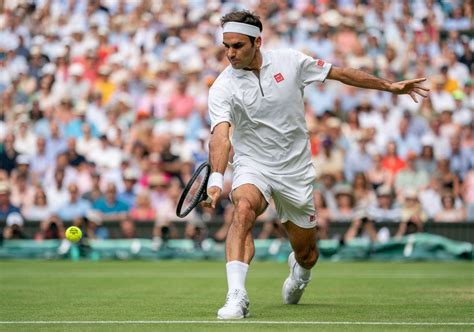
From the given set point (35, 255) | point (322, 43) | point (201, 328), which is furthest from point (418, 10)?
point (201, 328)

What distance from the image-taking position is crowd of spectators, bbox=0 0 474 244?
20.3 meters

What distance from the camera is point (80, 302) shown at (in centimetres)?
1052

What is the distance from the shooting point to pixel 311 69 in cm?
954

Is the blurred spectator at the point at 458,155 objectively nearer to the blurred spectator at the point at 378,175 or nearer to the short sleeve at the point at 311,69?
the blurred spectator at the point at 378,175

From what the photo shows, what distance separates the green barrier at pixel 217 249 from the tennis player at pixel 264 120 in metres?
9.55

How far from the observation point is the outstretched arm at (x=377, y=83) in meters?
9.23

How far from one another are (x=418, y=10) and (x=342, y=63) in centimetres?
248

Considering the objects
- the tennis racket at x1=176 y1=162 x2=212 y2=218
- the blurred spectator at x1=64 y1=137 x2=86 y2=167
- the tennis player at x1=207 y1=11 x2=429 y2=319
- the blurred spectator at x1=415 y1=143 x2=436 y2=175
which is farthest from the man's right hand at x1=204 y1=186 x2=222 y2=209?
the blurred spectator at x1=64 y1=137 x2=86 y2=167

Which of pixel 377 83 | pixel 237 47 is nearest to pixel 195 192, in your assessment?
pixel 237 47

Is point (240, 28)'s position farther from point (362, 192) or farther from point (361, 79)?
point (362, 192)

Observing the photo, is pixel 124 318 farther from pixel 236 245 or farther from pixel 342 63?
pixel 342 63

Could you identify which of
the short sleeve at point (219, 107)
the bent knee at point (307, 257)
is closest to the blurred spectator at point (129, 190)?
the bent knee at point (307, 257)

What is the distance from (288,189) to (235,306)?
1.46 meters

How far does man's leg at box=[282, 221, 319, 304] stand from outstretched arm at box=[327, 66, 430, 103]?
140cm
